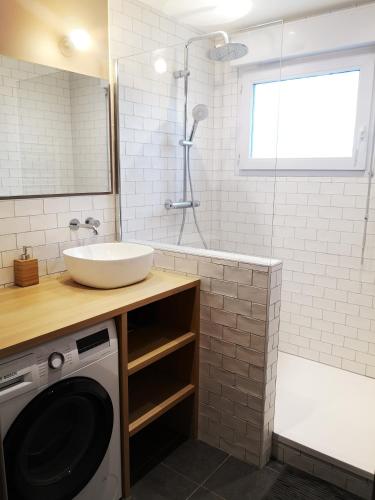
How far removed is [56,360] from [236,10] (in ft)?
7.44

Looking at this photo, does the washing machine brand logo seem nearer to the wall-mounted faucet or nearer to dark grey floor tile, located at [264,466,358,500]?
the wall-mounted faucet

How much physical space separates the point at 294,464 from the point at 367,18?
2493 millimetres

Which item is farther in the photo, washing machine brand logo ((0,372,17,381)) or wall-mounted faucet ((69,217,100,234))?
wall-mounted faucet ((69,217,100,234))

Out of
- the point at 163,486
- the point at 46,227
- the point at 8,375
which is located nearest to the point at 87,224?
the point at 46,227

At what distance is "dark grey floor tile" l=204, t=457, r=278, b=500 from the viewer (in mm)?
1768

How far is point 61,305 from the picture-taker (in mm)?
1562

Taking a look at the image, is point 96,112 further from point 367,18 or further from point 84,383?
point 367,18

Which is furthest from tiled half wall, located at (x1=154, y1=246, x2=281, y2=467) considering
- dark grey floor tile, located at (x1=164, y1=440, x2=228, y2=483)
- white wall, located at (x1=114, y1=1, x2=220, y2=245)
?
white wall, located at (x1=114, y1=1, x2=220, y2=245)

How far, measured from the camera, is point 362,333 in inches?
104

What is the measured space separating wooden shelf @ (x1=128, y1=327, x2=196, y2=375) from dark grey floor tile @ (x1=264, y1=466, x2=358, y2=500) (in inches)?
30.5

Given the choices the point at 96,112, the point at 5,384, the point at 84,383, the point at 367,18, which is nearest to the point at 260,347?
the point at 84,383

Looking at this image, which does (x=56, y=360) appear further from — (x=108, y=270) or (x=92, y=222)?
(x=92, y=222)

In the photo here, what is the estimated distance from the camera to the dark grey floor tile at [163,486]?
1.75 m

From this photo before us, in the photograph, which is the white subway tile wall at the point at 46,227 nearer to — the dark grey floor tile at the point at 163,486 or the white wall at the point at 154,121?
the white wall at the point at 154,121
